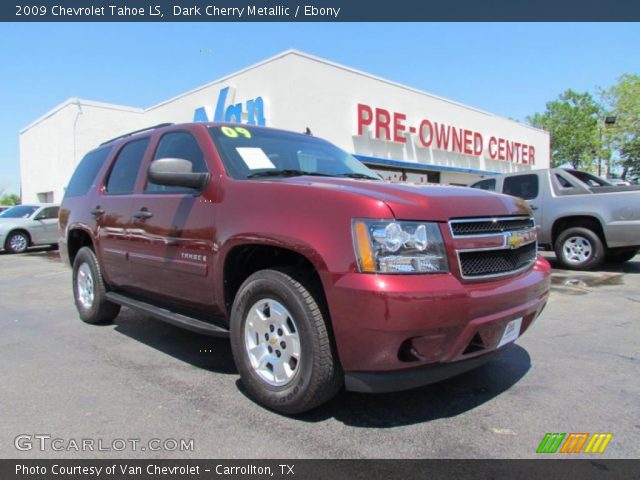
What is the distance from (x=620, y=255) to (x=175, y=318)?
347 inches

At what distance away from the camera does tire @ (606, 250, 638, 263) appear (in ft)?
28.5

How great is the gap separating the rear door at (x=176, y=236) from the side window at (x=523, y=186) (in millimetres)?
7244

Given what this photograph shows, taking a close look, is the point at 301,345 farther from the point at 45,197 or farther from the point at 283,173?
the point at 45,197

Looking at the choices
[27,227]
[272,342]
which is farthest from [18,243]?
[272,342]

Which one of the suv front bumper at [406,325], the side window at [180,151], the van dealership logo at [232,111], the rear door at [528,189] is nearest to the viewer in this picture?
the suv front bumper at [406,325]

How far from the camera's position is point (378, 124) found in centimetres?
1738

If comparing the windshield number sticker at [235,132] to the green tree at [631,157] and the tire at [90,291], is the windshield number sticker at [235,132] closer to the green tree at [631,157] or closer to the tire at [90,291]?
the tire at [90,291]

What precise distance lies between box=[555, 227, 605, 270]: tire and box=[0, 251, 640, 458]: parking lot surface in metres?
3.80

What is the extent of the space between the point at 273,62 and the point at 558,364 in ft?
45.2

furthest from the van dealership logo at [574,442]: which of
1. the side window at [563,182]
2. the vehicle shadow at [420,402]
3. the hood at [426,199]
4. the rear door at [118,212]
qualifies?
the side window at [563,182]

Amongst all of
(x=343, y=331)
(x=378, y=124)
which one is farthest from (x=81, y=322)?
(x=378, y=124)

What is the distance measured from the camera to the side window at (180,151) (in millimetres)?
3746

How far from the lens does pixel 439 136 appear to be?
20484mm
